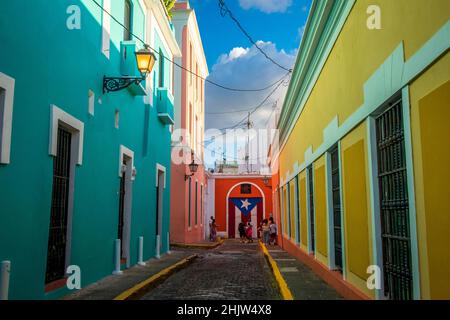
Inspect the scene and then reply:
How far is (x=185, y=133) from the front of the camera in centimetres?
2050

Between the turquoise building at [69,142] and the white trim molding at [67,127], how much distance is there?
15 millimetres

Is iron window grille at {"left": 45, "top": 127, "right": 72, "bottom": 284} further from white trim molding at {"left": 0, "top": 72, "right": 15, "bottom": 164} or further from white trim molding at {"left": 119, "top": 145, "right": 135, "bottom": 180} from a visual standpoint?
white trim molding at {"left": 119, "top": 145, "right": 135, "bottom": 180}

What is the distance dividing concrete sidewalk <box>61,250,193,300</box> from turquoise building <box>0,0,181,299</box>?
202 millimetres

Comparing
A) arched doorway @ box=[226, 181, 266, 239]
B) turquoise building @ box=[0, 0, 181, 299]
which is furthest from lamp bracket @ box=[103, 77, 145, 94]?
arched doorway @ box=[226, 181, 266, 239]

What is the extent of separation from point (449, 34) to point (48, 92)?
4653 millimetres

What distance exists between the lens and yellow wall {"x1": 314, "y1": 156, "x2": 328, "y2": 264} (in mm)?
8883

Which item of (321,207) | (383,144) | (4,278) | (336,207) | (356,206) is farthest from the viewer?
(321,207)

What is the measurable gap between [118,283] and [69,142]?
8.40 feet

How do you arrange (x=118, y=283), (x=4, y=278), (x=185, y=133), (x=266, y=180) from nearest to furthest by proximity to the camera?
(x=4, y=278) → (x=118, y=283) → (x=185, y=133) → (x=266, y=180)

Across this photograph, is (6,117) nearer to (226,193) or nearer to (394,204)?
(394,204)

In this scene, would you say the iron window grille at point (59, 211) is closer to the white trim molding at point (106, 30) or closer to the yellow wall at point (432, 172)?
the white trim molding at point (106, 30)

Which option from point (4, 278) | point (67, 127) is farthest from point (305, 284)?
point (4, 278)
